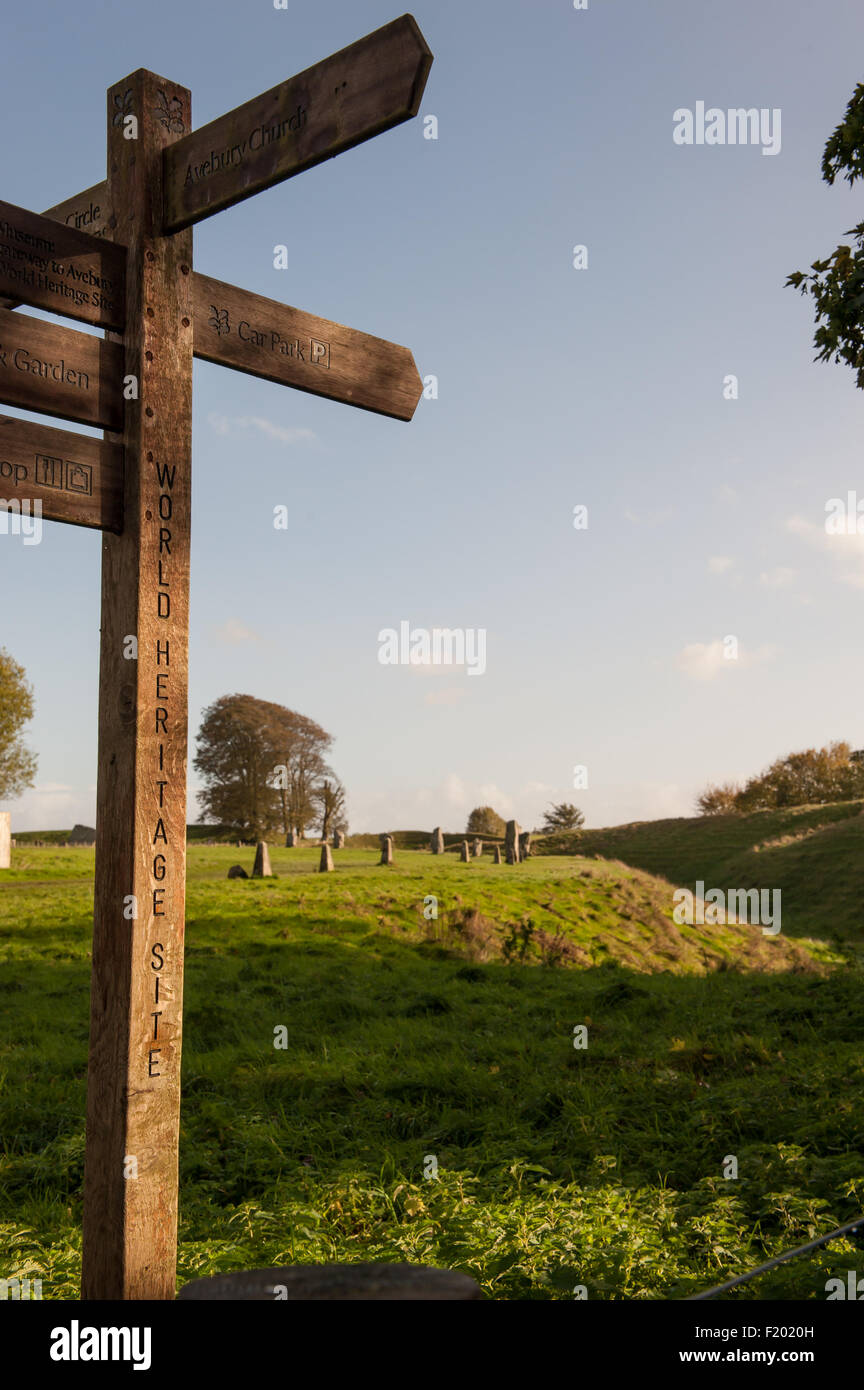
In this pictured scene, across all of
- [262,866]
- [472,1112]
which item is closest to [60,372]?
[472,1112]

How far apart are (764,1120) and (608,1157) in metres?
1.50

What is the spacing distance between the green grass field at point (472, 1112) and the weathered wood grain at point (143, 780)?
1.95 meters

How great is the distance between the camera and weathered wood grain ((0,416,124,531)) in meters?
3.64

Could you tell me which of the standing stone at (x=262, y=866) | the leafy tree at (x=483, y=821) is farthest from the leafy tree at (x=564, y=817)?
the standing stone at (x=262, y=866)

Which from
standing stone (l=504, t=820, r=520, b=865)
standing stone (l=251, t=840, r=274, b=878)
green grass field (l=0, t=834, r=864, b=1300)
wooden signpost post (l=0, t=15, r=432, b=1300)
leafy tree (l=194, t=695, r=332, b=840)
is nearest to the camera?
wooden signpost post (l=0, t=15, r=432, b=1300)

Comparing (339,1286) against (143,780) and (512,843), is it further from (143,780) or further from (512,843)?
(512,843)

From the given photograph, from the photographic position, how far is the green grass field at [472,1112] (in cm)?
544

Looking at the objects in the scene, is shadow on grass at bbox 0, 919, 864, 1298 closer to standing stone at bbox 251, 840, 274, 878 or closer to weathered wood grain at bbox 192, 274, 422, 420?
weathered wood grain at bbox 192, 274, 422, 420

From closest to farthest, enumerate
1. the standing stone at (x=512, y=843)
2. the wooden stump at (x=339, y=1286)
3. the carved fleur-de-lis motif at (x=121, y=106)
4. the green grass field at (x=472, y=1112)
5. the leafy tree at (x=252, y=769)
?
1. the wooden stump at (x=339, y=1286)
2. the carved fleur-de-lis motif at (x=121, y=106)
3. the green grass field at (x=472, y=1112)
4. the standing stone at (x=512, y=843)
5. the leafy tree at (x=252, y=769)

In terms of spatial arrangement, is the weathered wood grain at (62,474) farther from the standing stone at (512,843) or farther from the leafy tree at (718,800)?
the leafy tree at (718,800)

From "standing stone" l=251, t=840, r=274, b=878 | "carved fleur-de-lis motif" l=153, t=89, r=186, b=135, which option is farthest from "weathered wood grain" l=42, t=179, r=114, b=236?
"standing stone" l=251, t=840, r=274, b=878

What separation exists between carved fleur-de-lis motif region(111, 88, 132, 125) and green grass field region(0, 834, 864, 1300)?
5.69m
